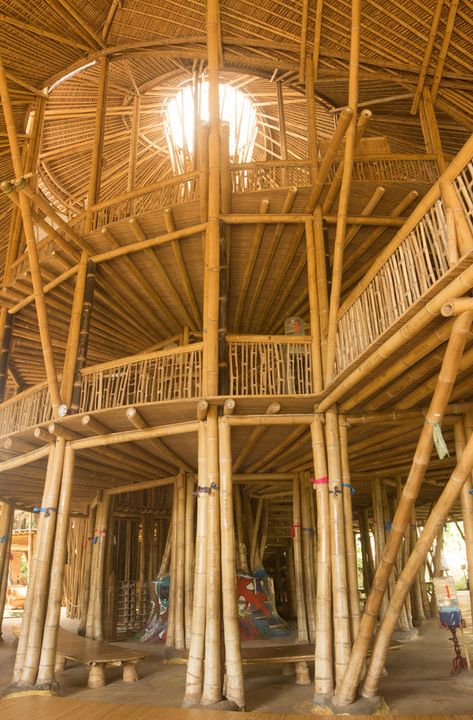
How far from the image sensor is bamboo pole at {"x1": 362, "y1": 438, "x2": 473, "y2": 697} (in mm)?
4816

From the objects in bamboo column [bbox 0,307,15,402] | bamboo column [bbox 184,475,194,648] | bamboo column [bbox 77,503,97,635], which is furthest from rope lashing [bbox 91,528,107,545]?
A: bamboo column [bbox 0,307,15,402]

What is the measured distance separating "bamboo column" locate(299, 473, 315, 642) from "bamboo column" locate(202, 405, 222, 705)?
4.30m

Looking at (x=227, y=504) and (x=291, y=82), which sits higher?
(x=291, y=82)

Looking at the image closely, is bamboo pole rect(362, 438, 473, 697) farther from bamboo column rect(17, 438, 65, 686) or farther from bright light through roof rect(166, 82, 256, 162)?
bright light through roof rect(166, 82, 256, 162)

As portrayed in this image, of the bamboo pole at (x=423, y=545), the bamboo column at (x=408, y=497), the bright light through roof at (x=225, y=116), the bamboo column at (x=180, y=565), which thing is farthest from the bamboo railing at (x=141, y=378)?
the bright light through roof at (x=225, y=116)

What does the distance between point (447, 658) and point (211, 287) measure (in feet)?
26.0

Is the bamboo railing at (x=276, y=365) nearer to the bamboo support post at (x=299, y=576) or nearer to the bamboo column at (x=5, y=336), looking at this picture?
the bamboo support post at (x=299, y=576)

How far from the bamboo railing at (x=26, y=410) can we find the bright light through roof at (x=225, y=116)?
850 centimetres

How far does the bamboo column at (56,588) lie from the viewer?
7.45 meters

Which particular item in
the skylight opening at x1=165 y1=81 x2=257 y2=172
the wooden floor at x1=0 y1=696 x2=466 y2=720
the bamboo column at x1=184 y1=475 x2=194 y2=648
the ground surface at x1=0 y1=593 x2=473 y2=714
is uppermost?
the skylight opening at x1=165 y1=81 x2=257 y2=172

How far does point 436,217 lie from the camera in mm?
5023

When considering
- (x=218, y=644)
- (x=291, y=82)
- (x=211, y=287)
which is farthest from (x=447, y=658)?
(x=291, y=82)

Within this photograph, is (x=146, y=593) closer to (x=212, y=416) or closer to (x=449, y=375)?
(x=212, y=416)

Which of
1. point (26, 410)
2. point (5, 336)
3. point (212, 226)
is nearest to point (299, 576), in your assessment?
point (26, 410)
